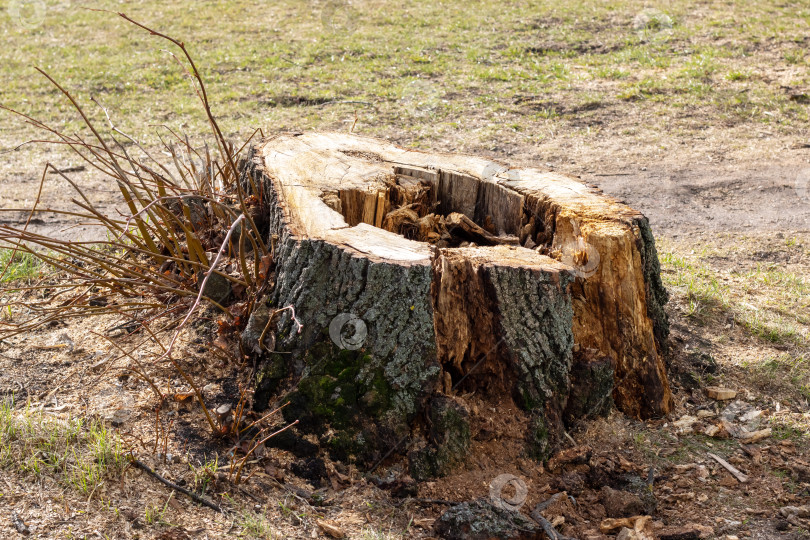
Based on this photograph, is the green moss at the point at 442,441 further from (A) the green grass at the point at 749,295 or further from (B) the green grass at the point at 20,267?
(B) the green grass at the point at 20,267

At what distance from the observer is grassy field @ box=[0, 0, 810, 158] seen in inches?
279

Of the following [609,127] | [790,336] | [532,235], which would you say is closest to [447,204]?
[532,235]

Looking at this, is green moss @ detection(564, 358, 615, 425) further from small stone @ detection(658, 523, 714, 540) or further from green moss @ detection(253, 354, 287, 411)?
green moss @ detection(253, 354, 287, 411)

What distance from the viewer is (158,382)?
9.39 feet

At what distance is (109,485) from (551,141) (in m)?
5.38

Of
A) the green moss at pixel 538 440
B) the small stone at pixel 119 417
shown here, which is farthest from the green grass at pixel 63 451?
the green moss at pixel 538 440

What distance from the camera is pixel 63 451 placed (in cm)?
241

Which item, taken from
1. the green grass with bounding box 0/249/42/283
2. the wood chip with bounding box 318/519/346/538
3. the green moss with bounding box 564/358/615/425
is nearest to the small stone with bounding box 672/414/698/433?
the green moss with bounding box 564/358/615/425

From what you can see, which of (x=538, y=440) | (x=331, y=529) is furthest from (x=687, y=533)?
(x=331, y=529)

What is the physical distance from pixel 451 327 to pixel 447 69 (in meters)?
6.58

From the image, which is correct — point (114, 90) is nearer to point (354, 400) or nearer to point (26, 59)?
point (26, 59)

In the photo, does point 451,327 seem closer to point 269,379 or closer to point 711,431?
point 269,379

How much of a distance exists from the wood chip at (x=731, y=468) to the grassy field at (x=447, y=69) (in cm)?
414

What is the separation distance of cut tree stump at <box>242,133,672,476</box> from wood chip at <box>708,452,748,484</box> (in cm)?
31
